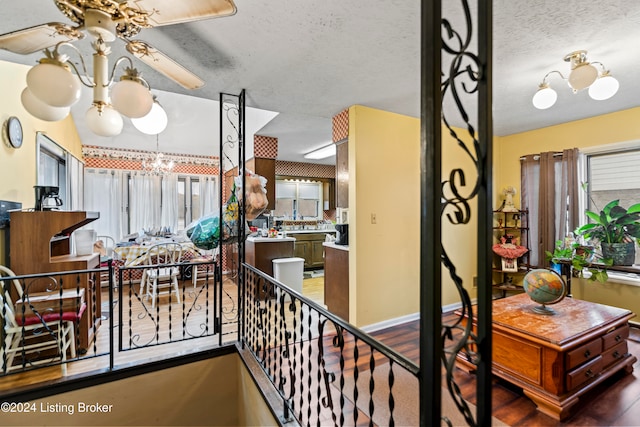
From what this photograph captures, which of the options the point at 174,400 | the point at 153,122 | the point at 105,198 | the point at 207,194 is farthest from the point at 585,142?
the point at 105,198

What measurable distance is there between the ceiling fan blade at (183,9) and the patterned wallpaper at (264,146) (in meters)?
3.37

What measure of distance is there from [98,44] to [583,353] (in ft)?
11.4

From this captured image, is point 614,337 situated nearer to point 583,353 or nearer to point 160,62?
point 583,353

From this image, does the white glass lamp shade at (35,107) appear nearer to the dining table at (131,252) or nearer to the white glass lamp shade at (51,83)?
the white glass lamp shade at (51,83)

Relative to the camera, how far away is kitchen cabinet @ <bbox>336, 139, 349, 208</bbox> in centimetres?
331

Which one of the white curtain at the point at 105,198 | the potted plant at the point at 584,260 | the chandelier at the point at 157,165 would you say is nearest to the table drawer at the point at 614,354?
the potted plant at the point at 584,260

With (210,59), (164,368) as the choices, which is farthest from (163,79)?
(164,368)

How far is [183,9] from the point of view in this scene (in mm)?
1278

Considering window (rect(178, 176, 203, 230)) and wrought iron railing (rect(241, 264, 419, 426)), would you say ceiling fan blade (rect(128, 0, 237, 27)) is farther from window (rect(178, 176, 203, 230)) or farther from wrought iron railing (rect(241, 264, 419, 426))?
window (rect(178, 176, 203, 230))

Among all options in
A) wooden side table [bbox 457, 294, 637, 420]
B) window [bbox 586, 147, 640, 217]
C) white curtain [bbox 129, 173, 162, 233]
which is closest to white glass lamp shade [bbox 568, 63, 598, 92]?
wooden side table [bbox 457, 294, 637, 420]

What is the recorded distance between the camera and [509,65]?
2357mm

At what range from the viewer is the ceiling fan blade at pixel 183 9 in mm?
1229

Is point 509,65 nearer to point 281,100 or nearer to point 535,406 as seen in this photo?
point 281,100

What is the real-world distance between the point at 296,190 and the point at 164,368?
5.42m
